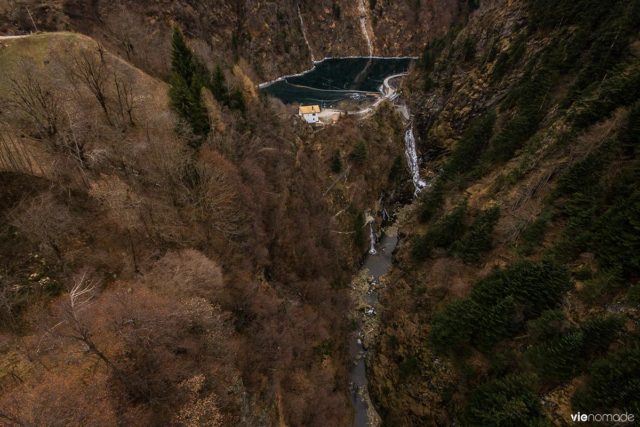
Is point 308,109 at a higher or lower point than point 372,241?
higher

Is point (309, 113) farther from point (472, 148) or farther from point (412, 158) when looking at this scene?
point (472, 148)

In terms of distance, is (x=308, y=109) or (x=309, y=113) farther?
(x=308, y=109)

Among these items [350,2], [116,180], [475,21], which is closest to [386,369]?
[116,180]

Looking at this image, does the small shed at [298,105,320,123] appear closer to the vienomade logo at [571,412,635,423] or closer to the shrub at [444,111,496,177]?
the shrub at [444,111,496,177]

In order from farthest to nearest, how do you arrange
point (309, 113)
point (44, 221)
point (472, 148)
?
point (309, 113)
point (472, 148)
point (44, 221)

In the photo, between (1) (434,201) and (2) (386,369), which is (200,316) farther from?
(1) (434,201)

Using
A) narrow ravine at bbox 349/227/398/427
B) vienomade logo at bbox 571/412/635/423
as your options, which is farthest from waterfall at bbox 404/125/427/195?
vienomade logo at bbox 571/412/635/423

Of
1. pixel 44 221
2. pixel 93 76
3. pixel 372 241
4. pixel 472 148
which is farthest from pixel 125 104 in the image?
pixel 472 148
